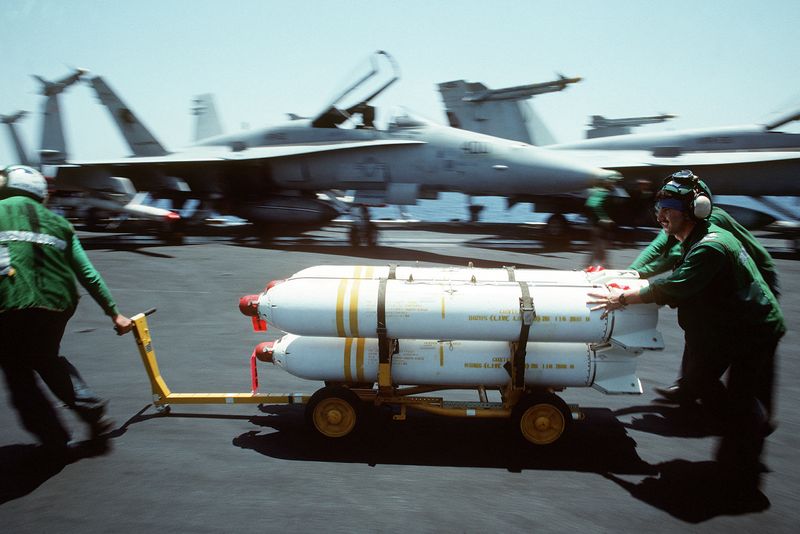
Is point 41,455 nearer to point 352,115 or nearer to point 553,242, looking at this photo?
point 352,115

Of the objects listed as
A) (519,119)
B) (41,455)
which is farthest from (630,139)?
(41,455)

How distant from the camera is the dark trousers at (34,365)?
3.21 m

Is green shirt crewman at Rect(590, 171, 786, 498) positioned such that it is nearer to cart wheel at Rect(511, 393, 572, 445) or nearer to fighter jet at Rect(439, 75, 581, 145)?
cart wheel at Rect(511, 393, 572, 445)

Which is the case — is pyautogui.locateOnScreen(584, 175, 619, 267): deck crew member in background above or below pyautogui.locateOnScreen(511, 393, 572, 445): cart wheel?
above

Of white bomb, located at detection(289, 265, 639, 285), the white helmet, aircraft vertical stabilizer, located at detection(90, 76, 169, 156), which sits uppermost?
aircraft vertical stabilizer, located at detection(90, 76, 169, 156)

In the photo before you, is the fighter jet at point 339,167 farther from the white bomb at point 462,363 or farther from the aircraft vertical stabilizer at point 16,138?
the white bomb at point 462,363

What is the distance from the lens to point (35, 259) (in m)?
3.26

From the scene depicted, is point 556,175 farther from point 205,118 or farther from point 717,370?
point 205,118

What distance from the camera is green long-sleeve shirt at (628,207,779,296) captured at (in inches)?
141

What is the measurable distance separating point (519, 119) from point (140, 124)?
1521 cm

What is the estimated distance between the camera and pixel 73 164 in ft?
54.5

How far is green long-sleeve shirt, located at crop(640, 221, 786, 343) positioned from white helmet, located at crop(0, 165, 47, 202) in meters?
3.95

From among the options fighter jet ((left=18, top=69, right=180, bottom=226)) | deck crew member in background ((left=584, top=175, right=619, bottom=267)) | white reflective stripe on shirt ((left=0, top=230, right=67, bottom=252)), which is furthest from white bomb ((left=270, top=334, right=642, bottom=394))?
fighter jet ((left=18, top=69, right=180, bottom=226))

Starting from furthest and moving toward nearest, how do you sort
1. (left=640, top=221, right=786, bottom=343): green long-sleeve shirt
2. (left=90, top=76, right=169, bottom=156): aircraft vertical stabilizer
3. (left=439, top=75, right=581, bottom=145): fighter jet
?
(left=439, top=75, right=581, bottom=145): fighter jet, (left=90, top=76, right=169, bottom=156): aircraft vertical stabilizer, (left=640, top=221, right=786, bottom=343): green long-sleeve shirt
